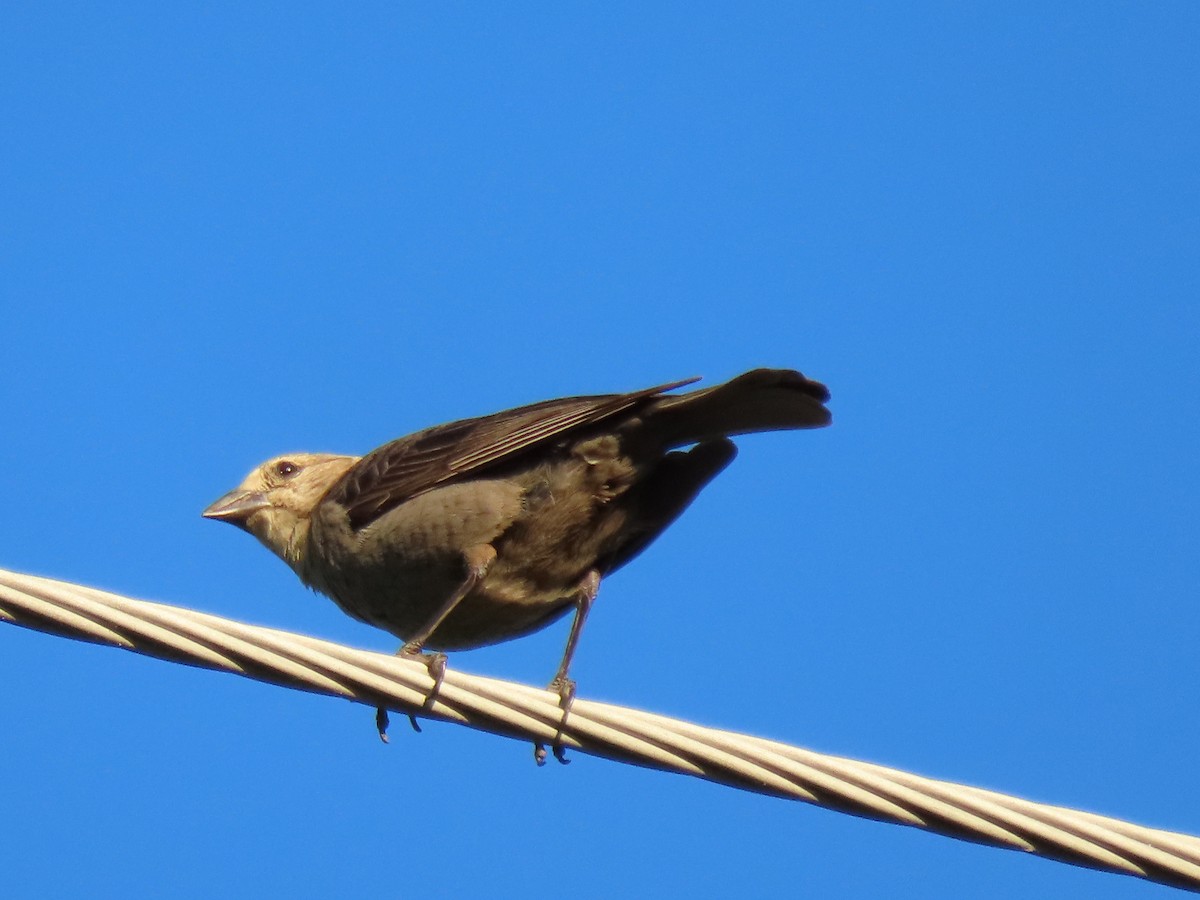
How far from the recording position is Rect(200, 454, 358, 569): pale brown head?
27.9ft

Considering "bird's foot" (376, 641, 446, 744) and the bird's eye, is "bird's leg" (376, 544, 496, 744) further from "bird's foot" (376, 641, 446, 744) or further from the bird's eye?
the bird's eye

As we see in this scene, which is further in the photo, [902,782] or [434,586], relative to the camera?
[434,586]

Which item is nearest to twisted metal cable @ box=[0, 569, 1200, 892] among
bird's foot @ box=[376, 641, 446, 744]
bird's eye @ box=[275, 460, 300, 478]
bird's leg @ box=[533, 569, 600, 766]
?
bird's foot @ box=[376, 641, 446, 744]

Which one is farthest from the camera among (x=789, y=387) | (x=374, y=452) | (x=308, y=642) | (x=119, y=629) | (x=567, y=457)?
(x=374, y=452)

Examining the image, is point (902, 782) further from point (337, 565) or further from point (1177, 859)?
point (337, 565)

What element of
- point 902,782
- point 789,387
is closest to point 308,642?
point 902,782

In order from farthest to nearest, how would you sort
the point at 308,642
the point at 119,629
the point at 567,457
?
the point at 567,457 → the point at 308,642 → the point at 119,629

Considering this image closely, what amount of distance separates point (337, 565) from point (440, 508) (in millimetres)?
793

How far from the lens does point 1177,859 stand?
149 inches

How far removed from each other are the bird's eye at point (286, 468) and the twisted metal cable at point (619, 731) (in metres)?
4.85

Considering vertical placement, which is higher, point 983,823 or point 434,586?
point 434,586

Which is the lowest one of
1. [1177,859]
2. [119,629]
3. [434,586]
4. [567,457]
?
[119,629]

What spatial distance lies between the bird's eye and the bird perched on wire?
1185 millimetres

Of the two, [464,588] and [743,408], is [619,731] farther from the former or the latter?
[464,588]
